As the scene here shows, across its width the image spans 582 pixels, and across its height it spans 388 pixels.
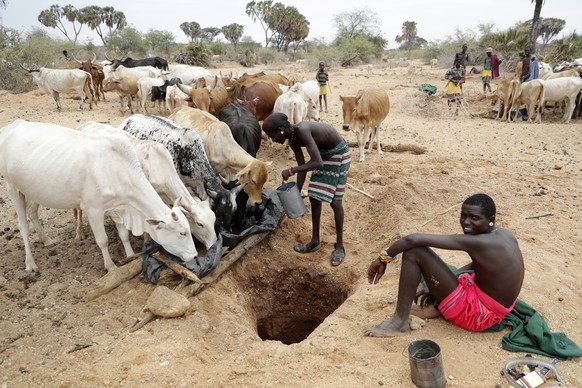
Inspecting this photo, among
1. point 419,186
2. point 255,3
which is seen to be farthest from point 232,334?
point 255,3

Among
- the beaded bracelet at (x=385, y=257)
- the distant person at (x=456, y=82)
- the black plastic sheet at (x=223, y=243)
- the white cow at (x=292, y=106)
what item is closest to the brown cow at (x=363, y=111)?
the white cow at (x=292, y=106)

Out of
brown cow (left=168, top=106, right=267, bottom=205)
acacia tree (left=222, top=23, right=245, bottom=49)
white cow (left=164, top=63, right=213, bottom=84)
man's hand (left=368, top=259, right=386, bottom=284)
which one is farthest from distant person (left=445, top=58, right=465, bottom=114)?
acacia tree (left=222, top=23, right=245, bottom=49)

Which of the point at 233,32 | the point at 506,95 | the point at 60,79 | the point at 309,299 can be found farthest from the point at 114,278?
the point at 233,32

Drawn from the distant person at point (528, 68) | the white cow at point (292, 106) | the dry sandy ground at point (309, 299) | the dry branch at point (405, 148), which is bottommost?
the dry sandy ground at point (309, 299)

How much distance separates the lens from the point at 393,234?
5.22 metres

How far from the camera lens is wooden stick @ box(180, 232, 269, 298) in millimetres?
4051

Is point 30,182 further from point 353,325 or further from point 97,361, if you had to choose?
point 353,325

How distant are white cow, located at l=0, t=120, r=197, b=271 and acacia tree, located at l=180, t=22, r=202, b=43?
50.9m

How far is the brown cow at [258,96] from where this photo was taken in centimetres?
891

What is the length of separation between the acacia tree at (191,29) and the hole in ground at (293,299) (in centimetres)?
5124

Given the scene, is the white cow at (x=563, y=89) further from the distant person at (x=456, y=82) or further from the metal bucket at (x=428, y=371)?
the metal bucket at (x=428, y=371)

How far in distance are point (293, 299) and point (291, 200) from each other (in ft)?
5.22

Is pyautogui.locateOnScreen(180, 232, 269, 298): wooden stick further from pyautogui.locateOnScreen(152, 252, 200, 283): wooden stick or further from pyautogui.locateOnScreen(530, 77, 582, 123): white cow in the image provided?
pyautogui.locateOnScreen(530, 77, 582, 123): white cow

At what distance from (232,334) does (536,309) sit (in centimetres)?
263
